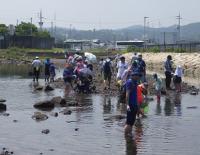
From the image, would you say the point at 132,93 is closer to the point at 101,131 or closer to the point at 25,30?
the point at 101,131

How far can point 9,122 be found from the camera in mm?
Answer: 18406

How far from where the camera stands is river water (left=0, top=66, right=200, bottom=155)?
14062 mm

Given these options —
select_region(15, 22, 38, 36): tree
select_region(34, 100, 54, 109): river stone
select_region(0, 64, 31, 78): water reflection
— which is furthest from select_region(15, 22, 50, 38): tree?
select_region(34, 100, 54, 109): river stone

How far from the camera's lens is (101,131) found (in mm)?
16625

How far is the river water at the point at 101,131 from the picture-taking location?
1406cm

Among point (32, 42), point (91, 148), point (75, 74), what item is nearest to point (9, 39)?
point (32, 42)

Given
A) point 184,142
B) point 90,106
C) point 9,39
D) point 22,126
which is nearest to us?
point 184,142

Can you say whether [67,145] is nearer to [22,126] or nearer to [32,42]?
[22,126]

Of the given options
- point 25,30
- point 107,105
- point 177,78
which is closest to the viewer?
point 107,105

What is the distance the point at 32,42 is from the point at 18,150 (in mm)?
102619

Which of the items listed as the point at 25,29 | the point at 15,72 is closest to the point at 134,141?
the point at 15,72

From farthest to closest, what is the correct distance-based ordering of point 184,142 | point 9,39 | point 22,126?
point 9,39
point 22,126
point 184,142

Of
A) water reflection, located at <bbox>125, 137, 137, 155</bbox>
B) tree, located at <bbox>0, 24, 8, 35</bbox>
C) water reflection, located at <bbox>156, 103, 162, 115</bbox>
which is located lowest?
water reflection, located at <bbox>125, 137, 137, 155</bbox>

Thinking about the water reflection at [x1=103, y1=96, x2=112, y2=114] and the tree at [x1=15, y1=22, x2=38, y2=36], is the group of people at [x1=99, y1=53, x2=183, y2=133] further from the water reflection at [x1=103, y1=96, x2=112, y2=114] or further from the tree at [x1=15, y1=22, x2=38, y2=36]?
the tree at [x1=15, y1=22, x2=38, y2=36]
